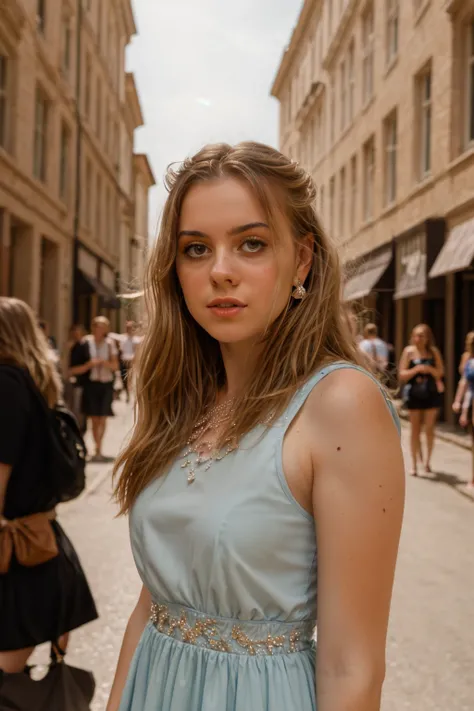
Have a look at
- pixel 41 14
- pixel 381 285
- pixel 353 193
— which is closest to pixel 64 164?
pixel 41 14

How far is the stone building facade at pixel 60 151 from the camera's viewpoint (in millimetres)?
15836

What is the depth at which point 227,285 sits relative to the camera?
62.2 inches

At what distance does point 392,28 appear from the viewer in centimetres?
1998

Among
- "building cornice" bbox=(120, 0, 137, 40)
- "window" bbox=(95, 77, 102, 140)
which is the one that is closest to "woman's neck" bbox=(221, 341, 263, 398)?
"window" bbox=(95, 77, 102, 140)

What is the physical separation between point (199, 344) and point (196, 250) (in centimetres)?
36

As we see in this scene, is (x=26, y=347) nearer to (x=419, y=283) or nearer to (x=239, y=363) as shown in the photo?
(x=239, y=363)

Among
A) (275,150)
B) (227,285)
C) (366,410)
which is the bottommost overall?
(366,410)

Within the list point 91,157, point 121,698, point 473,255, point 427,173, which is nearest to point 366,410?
point 121,698

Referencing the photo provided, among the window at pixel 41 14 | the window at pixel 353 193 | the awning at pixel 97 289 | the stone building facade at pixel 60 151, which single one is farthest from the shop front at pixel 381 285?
the window at pixel 41 14

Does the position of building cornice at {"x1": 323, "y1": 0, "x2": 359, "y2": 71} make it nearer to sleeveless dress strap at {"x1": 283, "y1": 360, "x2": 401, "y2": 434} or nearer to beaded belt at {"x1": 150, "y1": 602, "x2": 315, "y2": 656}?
sleeveless dress strap at {"x1": 283, "y1": 360, "x2": 401, "y2": 434}

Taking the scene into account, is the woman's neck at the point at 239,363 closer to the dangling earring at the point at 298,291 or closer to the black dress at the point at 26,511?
the dangling earring at the point at 298,291

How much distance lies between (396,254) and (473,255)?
6.71 metres

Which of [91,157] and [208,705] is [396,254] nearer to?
[91,157]

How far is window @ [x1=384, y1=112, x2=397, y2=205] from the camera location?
20422mm
